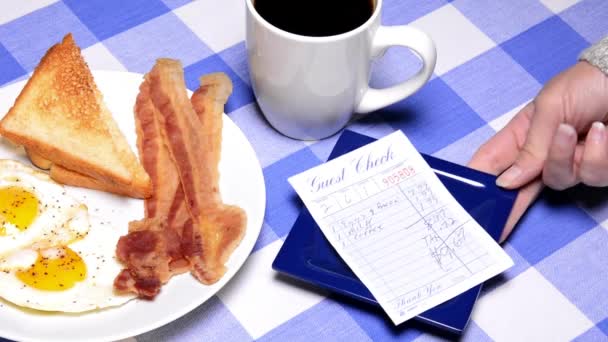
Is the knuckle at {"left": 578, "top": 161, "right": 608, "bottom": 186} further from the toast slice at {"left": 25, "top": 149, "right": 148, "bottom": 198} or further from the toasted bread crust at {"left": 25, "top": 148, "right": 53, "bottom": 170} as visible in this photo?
the toasted bread crust at {"left": 25, "top": 148, "right": 53, "bottom": 170}

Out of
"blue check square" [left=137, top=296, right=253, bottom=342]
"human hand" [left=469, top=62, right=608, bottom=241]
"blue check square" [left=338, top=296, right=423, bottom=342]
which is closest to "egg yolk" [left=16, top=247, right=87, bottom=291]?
"blue check square" [left=137, top=296, right=253, bottom=342]

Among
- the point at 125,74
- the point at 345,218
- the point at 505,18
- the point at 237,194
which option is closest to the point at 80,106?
the point at 125,74

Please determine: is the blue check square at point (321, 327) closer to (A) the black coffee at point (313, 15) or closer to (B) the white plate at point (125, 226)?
(B) the white plate at point (125, 226)

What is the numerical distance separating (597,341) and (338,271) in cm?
40

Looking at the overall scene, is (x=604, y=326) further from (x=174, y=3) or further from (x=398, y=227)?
(x=174, y=3)

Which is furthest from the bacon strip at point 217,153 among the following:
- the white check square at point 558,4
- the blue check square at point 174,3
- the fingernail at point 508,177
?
the white check square at point 558,4

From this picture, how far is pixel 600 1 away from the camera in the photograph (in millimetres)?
1678

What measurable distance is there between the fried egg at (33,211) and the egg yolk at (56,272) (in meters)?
0.03

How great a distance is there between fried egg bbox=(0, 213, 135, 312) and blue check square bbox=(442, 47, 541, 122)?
27.2 inches

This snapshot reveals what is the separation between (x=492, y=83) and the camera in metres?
1.53

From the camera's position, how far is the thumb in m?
1.31

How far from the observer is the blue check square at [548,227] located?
4.31 ft

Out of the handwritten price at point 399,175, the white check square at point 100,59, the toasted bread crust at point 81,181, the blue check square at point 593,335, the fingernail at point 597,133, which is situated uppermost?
the fingernail at point 597,133

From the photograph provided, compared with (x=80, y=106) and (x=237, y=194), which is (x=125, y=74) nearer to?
(x=80, y=106)
